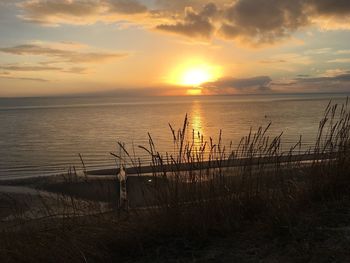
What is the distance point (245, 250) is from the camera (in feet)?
13.9

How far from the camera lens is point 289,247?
408cm

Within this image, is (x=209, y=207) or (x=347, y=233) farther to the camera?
(x=209, y=207)

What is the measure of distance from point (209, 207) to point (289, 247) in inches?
41.7

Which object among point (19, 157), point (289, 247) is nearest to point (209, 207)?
point (289, 247)

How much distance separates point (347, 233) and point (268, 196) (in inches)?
46.6

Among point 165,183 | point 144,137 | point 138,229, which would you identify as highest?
point 165,183

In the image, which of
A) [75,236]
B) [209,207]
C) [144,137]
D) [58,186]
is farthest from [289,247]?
[144,137]

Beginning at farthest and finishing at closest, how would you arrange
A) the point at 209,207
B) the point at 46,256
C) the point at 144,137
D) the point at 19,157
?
the point at 144,137 → the point at 19,157 → the point at 209,207 → the point at 46,256

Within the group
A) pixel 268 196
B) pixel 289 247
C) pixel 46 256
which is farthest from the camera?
pixel 268 196

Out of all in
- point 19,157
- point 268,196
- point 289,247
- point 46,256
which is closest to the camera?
point 289,247

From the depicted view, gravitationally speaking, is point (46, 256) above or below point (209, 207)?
below

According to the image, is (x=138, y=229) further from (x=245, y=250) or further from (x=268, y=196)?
(x=268, y=196)

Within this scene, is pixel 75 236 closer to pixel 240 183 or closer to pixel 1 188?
pixel 240 183

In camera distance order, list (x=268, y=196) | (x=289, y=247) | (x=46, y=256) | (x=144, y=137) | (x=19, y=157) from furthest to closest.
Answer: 1. (x=144, y=137)
2. (x=19, y=157)
3. (x=268, y=196)
4. (x=46, y=256)
5. (x=289, y=247)
